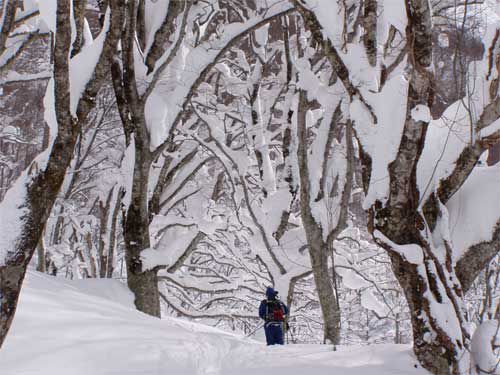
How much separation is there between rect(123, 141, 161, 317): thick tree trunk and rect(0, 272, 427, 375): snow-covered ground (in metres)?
1.15

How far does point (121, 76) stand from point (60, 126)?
10.4 ft

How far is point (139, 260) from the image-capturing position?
20.4 feet

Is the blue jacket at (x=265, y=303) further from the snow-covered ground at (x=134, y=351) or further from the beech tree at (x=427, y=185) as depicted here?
the beech tree at (x=427, y=185)

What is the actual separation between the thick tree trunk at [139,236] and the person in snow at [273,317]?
1539 mm

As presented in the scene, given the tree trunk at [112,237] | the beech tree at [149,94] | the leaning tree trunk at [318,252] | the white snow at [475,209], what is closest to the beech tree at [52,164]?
the beech tree at [149,94]

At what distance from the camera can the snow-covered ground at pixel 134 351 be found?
137 inches

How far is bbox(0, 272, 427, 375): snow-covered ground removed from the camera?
3.48m

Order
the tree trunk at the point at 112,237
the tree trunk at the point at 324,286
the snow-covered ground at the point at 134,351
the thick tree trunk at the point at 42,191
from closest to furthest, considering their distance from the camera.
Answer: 1. the thick tree trunk at the point at 42,191
2. the snow-covered ground at the point at 134,351
3. the tree trunk at the point at 324,286
4. the tree trunk at the point at 112,237

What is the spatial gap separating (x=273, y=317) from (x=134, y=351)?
3.12m

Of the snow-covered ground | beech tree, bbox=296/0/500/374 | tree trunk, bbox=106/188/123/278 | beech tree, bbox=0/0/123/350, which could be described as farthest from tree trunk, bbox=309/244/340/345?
tree trunk, bbox=106/188/123/278

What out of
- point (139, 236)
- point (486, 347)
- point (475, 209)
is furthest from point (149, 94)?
point (486, 347)

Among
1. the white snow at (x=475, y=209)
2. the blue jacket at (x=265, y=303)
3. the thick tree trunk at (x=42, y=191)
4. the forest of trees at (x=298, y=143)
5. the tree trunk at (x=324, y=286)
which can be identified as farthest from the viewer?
the blue jacket at (x=265, y=303)

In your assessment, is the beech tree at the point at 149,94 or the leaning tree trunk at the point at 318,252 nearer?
the beech tree at the point at 149,94

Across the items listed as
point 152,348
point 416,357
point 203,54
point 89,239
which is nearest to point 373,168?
point 416,357
